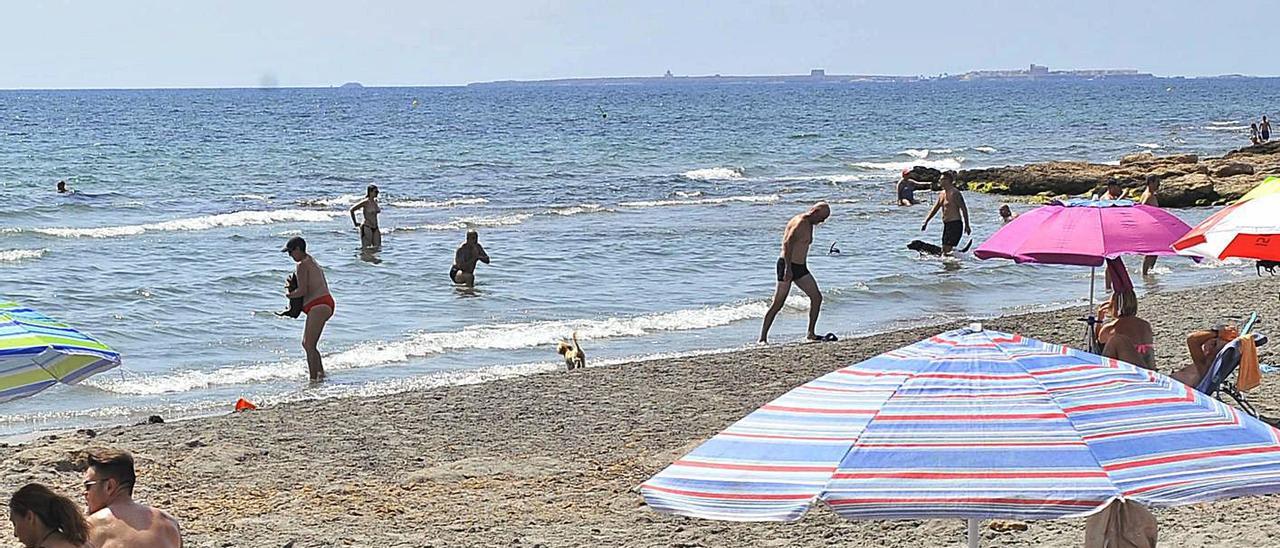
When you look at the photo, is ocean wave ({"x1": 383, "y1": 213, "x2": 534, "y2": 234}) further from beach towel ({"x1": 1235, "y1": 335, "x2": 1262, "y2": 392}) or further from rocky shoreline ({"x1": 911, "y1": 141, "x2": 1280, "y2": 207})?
beach towel ({"x1": 1235, "y1": 335, "x2": 1262, "y2": 392})

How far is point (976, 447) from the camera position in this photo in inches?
152

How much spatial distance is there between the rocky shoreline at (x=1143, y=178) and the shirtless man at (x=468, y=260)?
47.8 feet

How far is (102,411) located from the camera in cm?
1133

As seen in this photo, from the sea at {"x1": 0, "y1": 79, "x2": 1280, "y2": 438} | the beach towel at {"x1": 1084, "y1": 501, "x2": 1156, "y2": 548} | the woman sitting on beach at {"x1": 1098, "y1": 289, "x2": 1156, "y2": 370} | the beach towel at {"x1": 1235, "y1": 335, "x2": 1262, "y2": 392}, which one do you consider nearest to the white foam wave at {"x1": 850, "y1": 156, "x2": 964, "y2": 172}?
the sea at {"x1": 0, "y1": 79, "x2": 1280, "y2": 438}

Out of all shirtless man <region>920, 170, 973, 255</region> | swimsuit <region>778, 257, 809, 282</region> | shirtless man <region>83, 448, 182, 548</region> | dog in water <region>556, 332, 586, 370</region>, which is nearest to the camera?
shirtless man <region>83, 448, 182, 548</region>

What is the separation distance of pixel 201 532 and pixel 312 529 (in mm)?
532

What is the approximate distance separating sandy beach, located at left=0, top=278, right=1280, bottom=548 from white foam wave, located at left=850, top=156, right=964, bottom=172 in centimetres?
3122

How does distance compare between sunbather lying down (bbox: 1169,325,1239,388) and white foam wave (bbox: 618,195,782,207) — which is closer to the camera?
sunbather lying down (bbox: 1169,325,1239,388)

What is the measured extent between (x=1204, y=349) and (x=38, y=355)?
20.9ft

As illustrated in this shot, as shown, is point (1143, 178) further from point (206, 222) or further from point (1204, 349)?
point (1204, 349)

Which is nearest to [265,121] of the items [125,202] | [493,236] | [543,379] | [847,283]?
[125,202]

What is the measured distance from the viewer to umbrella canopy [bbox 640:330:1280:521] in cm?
376

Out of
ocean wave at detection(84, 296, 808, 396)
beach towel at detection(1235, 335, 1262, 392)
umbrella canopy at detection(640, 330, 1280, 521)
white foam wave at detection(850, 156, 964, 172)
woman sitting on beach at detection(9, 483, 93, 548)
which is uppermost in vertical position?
umbrella canopy at detection(640, 330, 1280, 521)

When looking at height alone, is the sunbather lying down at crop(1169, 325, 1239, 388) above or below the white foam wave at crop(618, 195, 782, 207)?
above
